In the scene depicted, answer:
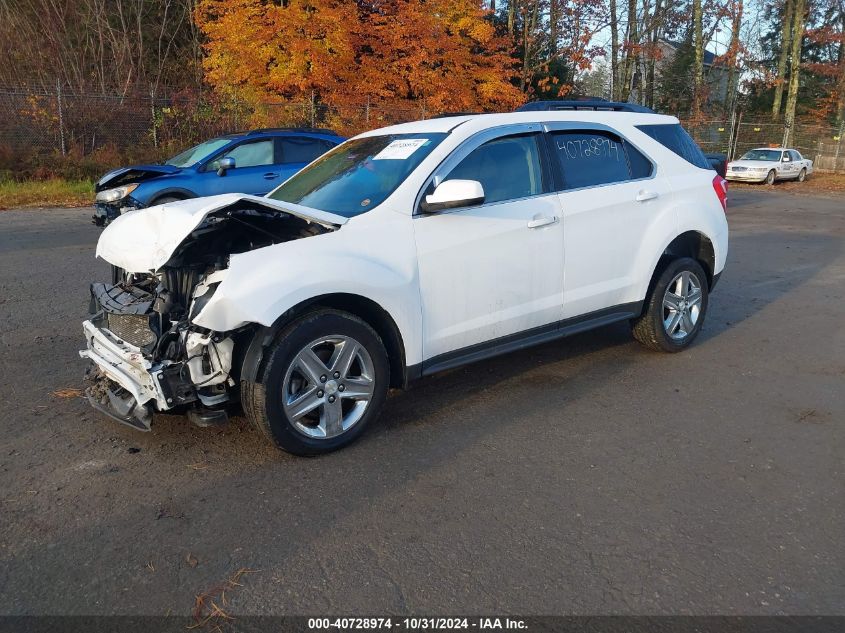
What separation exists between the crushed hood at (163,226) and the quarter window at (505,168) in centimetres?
100

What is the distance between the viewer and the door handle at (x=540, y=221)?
4.71m

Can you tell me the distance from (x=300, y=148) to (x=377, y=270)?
9.01 meters

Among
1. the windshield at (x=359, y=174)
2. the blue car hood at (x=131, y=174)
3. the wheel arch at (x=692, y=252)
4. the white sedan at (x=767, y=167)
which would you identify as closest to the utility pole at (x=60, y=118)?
the blue car hood at (x=131, y=174)

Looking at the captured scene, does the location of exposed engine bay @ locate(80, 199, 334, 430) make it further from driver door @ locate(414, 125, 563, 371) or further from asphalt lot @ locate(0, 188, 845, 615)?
driver door @ locate(414, 125, 563, 371)

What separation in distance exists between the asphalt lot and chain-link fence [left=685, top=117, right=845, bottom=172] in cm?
3429

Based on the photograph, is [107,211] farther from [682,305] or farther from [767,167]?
[767,167]

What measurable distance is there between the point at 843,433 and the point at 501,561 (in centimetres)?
262

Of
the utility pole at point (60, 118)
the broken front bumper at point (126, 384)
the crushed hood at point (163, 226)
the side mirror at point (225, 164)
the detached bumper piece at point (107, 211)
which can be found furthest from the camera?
the utility pole at point (60, 118)

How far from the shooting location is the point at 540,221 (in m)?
4.75

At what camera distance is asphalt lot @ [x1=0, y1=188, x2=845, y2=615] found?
284cm

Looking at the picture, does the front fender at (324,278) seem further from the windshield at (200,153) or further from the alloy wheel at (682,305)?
the windshield at (200,153)

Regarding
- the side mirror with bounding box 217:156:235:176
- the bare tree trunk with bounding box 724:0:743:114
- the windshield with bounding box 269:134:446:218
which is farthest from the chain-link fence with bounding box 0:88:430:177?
the bare tree trunk with bounding box 724:0:743:114

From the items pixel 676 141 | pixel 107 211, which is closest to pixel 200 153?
pixel 107 211

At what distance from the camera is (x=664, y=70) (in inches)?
1689
